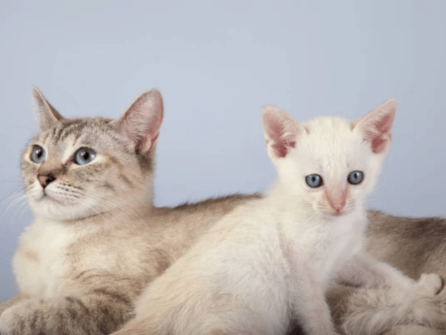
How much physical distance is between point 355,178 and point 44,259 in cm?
129

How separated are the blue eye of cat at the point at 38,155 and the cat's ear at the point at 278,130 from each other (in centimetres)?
97

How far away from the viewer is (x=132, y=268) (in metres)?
1.99

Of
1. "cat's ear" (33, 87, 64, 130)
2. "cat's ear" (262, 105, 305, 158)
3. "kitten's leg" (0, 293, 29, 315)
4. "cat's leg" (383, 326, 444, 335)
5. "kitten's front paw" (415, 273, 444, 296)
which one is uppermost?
"cat's ear" (33, 87, 64, 130)

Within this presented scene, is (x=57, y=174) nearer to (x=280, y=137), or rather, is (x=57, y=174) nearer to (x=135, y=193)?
(x=135, y=193)

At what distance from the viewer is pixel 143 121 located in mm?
2148

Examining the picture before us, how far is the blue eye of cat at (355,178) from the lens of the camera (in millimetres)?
1688

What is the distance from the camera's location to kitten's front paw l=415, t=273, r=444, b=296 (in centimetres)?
184

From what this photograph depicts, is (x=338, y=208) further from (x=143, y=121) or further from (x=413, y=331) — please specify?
(x=143, y=121)

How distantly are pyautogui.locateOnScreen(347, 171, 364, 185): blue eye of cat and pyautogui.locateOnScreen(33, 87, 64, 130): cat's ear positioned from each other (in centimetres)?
131

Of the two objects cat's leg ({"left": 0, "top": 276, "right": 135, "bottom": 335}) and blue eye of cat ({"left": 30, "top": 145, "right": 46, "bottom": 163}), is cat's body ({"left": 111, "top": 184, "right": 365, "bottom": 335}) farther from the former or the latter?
blue eye of cat ({"left": 30, "top": 145, "right": 46, "bottom": 163})

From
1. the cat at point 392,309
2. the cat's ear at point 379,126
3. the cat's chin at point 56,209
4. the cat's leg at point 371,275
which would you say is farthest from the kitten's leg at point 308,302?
the cat's chin at point 56,209

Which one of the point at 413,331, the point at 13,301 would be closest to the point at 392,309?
the point at 413,331

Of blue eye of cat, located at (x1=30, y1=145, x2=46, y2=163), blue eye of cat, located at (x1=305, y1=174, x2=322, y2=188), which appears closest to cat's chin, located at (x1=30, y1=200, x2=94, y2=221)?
blue eye of cat, located at (x1=30, y1=145, x2=46, y2=163)

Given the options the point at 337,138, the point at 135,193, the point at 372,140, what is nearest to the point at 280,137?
the point at 337,138
